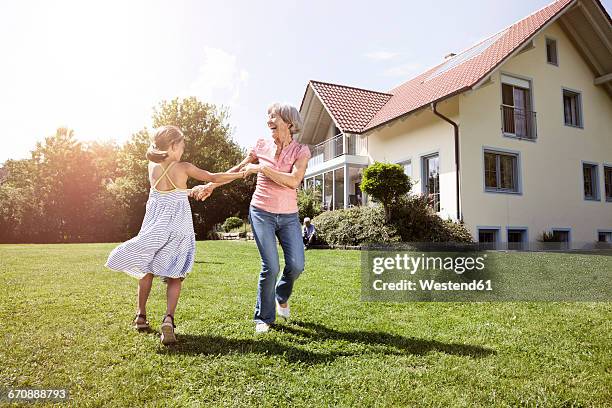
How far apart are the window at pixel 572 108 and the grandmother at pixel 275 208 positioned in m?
17.1

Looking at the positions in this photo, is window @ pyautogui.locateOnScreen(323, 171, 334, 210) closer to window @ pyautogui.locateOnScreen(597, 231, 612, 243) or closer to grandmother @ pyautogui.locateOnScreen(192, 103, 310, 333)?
window @ pyautogui.locateOnScreen(597, 231, 612, 243)

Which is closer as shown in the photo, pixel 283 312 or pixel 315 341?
pixel 315 341

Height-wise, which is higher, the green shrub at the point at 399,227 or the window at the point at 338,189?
the window at the point at 338,189

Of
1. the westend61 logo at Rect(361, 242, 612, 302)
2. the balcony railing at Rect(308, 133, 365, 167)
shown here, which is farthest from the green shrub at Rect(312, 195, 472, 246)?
the balcony railing at Rect(308, 133, 365, 167)

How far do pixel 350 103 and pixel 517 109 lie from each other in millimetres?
7003

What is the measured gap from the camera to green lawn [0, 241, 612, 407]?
2.62 metres

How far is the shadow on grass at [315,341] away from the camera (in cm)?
333

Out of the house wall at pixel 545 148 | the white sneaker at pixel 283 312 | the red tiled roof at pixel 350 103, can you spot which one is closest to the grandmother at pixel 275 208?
the white sneaker at pixel 283 312

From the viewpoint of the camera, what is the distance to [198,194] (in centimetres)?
429

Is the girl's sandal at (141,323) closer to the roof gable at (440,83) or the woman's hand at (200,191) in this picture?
the woman's hand at (200,191)

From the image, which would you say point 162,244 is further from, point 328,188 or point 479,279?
point 328,188

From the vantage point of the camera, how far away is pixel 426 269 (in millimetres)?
8312

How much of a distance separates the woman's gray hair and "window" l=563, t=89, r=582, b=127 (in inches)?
671

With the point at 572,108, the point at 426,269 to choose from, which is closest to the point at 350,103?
the point at 572,108
